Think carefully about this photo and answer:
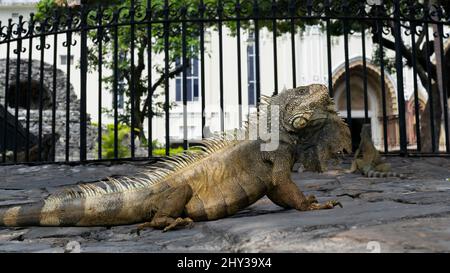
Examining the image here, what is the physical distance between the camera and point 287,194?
2.90 metres

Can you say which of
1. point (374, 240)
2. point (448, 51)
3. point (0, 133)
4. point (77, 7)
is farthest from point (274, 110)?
point (448, 51)

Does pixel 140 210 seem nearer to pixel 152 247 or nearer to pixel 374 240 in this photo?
pixel 152 247

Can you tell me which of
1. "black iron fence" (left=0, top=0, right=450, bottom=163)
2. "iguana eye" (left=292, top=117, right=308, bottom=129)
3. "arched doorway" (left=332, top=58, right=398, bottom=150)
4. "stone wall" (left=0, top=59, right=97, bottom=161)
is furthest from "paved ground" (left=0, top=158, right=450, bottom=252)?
"arched doorway" (left=332, top=58, right=398, bottom=150)

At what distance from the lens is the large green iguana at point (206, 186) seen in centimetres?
273

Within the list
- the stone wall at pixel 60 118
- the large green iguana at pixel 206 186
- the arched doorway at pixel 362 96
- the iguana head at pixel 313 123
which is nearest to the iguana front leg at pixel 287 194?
the large green iguana at pixel 206 186

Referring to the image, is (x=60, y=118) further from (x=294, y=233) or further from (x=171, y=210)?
(x=294, y=233)

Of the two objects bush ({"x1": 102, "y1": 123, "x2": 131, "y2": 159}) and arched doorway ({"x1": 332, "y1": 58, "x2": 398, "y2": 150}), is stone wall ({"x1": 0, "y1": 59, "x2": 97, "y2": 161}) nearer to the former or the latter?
bush ({"x1": 102, "y1": 123, "x2": 131, "y2": 159})

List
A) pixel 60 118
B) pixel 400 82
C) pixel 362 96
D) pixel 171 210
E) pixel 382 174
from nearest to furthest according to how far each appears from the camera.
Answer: pixel 171 210 < pixel 382 174 < pixel 400 82 < pixel 60 118 < pixel 362 96

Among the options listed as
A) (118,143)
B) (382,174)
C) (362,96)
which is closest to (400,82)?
(382,174)

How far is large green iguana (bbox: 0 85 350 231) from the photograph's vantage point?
273 centimetres

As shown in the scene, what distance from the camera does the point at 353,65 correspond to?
23906 mm

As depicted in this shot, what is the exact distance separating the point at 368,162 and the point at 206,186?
3.44 metres

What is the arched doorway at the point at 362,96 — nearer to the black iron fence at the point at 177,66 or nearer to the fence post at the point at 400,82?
the black iron fence at the point at 177,66

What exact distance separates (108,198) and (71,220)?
0.27 metres
